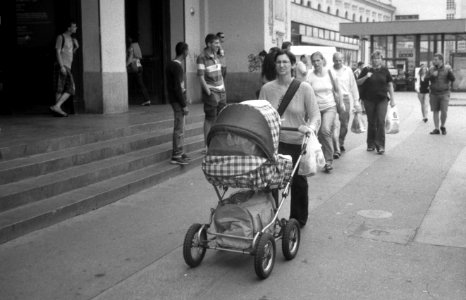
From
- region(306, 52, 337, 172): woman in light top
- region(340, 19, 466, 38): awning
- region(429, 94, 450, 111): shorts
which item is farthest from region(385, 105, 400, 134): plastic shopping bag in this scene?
region(340, 19, 466, 38): awning

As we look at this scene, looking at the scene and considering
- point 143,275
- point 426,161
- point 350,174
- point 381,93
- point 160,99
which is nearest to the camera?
point 143,275

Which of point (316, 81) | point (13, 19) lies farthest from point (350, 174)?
point (13, 19)

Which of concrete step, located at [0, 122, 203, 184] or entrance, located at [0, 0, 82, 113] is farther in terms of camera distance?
entrance, located at [0, 0, 82, 113]

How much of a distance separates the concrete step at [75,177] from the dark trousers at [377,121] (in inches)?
159

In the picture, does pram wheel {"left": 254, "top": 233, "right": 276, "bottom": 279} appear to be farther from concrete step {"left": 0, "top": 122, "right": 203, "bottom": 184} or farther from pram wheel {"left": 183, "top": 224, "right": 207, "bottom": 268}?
concrete step {"left": 0, "top": 122, "right": 203, "bottom": 184}

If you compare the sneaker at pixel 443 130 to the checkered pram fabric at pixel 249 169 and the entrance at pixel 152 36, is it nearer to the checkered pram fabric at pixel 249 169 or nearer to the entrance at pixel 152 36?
A: the entrance at pixel 152 36

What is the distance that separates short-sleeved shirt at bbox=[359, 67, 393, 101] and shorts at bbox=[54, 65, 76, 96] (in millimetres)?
5680

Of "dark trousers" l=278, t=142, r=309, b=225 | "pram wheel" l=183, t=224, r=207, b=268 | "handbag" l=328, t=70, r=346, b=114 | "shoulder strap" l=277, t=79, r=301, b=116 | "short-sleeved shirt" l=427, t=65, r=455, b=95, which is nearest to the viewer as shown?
"pram wheel" l=183, t=224, r=207, b=268

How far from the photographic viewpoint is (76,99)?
12.9 meters

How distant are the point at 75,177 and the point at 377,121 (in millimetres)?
6325

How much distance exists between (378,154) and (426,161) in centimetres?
110

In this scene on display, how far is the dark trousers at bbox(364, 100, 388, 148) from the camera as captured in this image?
Answer: 1182 centimetres

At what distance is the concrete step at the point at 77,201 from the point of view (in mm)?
6402

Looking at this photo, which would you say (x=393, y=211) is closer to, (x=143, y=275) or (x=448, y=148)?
(x=143, y=275)
